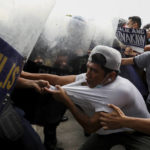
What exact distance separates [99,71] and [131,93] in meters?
0.29

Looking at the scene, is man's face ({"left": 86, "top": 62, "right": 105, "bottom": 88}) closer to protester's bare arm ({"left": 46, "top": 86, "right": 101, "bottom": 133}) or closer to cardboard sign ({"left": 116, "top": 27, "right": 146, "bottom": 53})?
protester's bare arm ({"left": 46, "top": 86, "right": 101, "bottom": 133})

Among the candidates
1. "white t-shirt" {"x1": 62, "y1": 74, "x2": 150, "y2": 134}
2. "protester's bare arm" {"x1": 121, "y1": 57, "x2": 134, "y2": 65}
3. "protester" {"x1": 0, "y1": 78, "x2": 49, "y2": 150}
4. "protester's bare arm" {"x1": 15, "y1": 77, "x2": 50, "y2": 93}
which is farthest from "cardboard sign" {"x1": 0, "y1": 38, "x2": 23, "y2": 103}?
"protester's bare arm" {"x1": 121, "y1": 57, "x2": 134, "y2": 65}

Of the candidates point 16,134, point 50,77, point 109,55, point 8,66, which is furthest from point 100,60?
point 8,66

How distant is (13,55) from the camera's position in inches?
26.2

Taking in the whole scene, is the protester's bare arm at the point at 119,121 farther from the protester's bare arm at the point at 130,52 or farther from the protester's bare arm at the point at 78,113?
the protester's bare arm at the point at 130,52

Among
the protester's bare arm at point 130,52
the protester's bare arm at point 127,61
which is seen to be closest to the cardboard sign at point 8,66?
the protester's bare arm at point 127,61

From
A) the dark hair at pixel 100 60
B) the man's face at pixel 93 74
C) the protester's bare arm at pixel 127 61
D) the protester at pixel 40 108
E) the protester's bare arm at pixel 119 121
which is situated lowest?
the protester at pixel 40 108

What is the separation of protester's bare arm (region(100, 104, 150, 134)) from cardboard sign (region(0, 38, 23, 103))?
0.78 m

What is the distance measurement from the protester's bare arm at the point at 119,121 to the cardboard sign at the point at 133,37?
1121mm

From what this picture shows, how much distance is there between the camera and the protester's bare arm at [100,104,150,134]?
127 cm

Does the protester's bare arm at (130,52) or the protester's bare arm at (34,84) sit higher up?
the protester's bare arm at (34,84)

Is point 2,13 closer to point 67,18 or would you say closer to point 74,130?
point 67,18

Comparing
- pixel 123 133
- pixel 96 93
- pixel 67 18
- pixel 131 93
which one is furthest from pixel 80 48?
pixel 123 133

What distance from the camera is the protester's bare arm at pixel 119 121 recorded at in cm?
127
